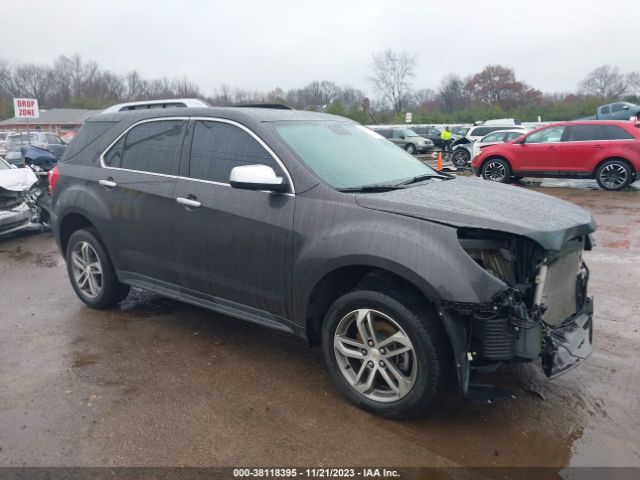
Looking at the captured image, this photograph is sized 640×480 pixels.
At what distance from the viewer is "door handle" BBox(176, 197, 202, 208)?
13.1 ft

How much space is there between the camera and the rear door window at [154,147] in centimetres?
430

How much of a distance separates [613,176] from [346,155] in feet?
38.5

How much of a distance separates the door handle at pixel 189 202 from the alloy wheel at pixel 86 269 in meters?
1.41

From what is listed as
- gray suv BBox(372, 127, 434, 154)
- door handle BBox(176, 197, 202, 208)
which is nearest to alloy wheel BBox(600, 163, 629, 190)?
door handle BBox(176, 197, 202, 208)

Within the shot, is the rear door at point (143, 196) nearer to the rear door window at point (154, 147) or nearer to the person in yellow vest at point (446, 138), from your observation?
the rear door window at point (154, 147)

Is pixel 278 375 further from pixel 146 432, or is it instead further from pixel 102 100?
pixel 102 100

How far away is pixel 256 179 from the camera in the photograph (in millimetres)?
3430

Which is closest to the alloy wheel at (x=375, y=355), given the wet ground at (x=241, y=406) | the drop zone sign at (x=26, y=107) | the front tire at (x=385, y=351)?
the front tire at (x=385, y=351)

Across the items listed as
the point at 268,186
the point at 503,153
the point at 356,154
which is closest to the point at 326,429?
the point at 268,186

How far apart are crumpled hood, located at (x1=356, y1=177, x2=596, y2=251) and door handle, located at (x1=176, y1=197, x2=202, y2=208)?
1326 millimetres

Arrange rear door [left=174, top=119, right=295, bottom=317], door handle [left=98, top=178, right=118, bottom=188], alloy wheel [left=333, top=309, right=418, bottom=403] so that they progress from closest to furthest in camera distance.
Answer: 1. alloy wheel [left=333, top=309, right=418, bottom=403]
2. rear door [left=174, top=119, right=295, bottom=317]
3. door handle [left=98, top=178, right=118, bottom=188]

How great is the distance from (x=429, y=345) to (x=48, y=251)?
7109 millimetres

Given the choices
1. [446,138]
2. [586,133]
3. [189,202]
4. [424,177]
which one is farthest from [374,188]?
[446,138]

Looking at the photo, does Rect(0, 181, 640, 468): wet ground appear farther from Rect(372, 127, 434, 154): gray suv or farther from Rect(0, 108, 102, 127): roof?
Result: Rect(0, 108, 102, 127): roof
